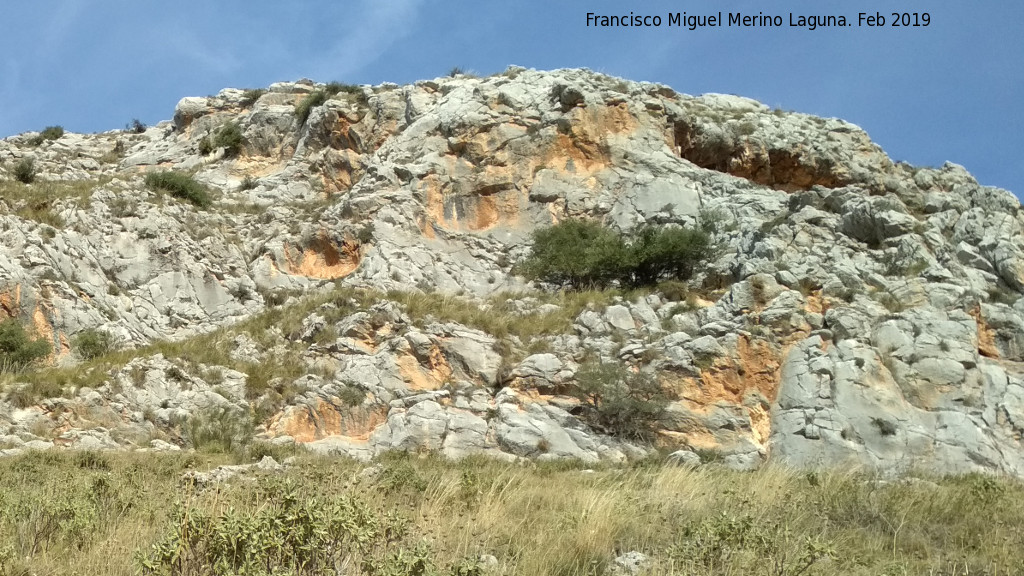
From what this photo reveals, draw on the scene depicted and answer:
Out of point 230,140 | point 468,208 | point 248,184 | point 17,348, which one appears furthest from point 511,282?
point 230,140

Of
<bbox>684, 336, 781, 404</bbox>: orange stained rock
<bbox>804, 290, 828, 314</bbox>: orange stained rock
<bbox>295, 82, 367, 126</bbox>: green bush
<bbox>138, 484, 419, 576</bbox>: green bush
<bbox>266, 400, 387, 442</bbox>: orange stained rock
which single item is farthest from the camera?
<bbox>295, 82, 367, 126</bbox>: green bush

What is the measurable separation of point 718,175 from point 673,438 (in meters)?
14.6

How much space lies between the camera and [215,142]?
36.5 m

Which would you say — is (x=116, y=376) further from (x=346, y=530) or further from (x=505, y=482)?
(x=346, y=530)

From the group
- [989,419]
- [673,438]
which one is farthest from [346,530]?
[989,419]

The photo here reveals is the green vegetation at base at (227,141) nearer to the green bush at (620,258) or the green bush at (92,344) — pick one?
the green bush at (620,258)

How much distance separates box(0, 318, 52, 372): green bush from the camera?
1817 centimetres

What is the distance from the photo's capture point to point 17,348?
60.9 ft

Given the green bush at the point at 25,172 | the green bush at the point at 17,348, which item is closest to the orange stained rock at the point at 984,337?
the green bush at the point at 17,348

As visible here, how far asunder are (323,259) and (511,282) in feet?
20.3

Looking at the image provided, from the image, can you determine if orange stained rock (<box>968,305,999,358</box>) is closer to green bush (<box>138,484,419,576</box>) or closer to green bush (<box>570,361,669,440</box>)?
green bush (<box>570,361,669,440</box>)

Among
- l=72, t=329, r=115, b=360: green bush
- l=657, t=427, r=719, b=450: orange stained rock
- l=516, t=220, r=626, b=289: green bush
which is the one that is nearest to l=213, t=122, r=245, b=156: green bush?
l=516, t=220, r=626, b=289: green bush

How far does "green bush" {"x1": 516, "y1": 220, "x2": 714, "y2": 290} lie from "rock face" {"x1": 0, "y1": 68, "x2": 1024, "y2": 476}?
0.88 m

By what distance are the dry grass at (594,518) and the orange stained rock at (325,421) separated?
19.6ft
